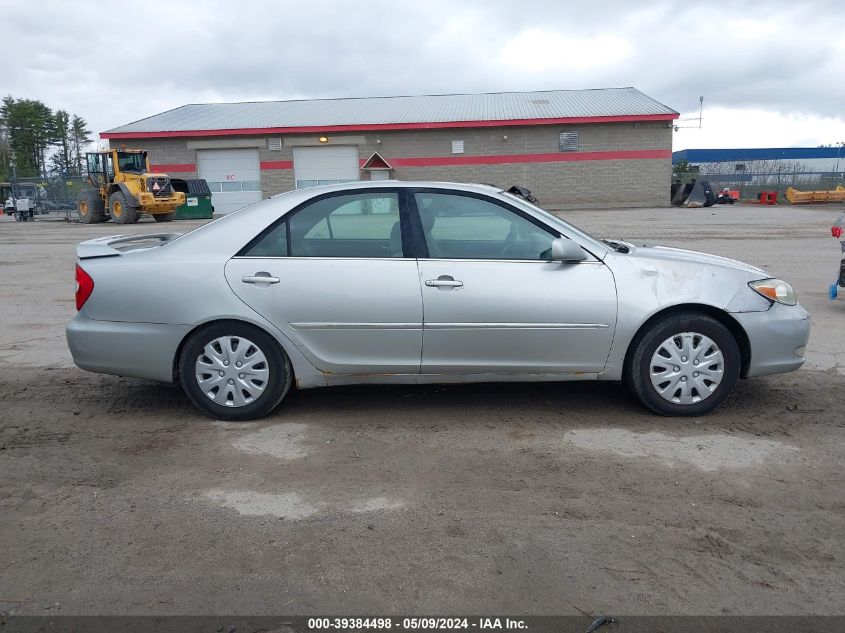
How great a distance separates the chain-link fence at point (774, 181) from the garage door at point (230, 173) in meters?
22.9

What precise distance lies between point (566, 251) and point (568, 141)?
1274 inches

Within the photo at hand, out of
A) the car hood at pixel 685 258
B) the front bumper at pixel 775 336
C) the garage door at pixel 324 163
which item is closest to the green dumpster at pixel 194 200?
the garage door at pixel 324 163

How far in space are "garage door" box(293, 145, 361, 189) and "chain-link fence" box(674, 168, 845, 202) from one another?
1781 cm

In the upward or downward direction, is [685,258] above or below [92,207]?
below

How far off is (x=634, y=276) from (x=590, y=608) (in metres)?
2.42

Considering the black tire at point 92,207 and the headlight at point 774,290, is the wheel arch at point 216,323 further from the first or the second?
the black tire at point 92,207

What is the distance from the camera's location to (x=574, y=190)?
116 feet

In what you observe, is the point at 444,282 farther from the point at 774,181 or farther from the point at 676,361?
the point at 774,181

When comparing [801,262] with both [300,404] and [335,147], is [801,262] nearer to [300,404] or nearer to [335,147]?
[300,404]

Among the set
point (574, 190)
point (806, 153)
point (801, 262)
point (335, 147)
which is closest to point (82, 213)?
point (335, 147)

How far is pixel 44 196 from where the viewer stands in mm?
38406

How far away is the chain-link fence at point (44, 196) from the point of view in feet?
115

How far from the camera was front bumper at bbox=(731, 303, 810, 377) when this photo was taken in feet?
14.8

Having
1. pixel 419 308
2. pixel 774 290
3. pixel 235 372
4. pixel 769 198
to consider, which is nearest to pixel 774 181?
pixel 769 198
